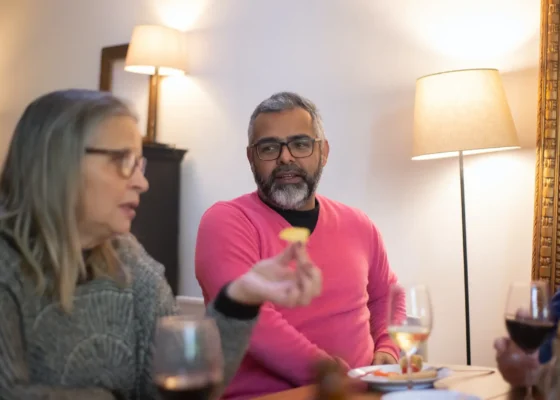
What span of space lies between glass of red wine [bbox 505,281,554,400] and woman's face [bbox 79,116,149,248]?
72cm

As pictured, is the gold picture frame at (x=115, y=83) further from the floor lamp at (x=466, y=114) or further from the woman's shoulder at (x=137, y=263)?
the woman's shoulder at (x=137, y=263)

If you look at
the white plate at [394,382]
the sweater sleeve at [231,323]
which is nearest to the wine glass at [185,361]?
the sweater sleeve at [231,323]

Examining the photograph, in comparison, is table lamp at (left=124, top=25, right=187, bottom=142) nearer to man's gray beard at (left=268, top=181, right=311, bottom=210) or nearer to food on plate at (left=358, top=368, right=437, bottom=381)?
man's gray beard at (left=268, top=181, right=311, bottom=210)

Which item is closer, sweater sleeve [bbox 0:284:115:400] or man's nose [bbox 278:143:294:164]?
sweater sleeve [bbox 0:284:115:400]

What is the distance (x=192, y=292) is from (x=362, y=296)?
1.49 metres

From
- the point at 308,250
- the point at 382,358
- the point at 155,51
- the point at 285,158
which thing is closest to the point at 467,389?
the point at 382,358

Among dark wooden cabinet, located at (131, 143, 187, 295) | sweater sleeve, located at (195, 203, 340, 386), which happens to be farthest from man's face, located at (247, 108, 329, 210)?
dark wooden cabinet, located at (131, 143, 187, 295)

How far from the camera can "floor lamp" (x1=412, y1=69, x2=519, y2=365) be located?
209cm

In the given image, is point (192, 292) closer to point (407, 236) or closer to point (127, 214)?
point (407, 236)

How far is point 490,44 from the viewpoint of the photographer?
7.95ft

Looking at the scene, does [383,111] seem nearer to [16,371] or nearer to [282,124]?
[282,124]

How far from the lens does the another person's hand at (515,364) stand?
126 centimetres

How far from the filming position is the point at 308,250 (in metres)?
1.86

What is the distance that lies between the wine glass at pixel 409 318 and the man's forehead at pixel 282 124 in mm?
781
